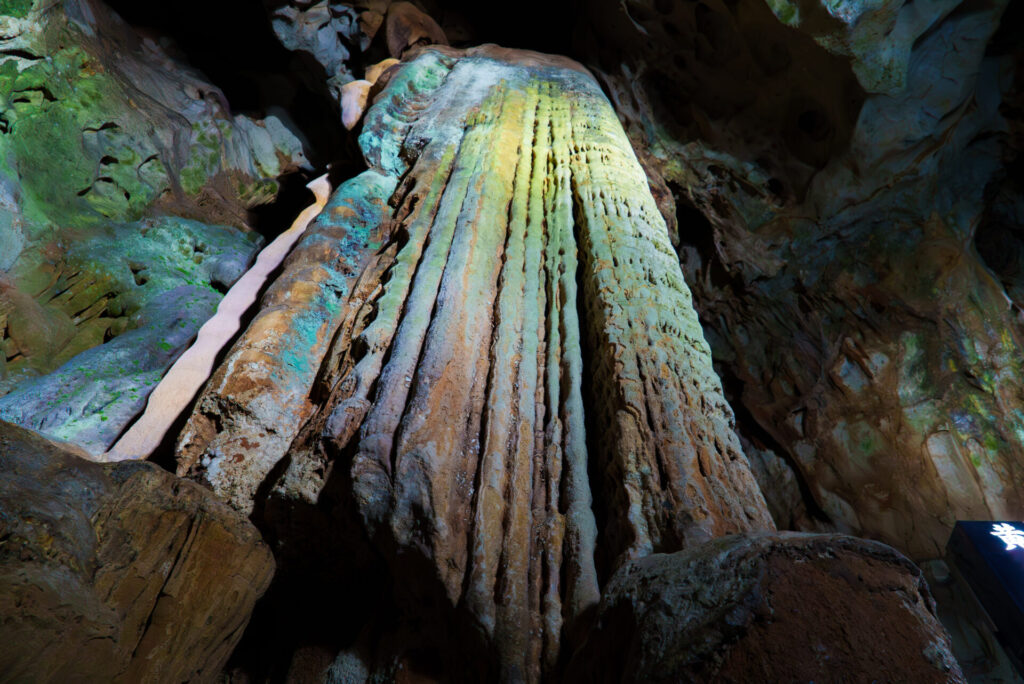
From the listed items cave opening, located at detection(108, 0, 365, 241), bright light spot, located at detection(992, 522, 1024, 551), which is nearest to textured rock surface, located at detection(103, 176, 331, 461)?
cave opening, located at detection(108, 0, 365, 241)

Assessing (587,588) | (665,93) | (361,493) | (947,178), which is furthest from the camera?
(665,93)

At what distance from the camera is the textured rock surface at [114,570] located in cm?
96

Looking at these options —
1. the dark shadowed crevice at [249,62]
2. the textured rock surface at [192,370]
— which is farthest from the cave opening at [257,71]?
the textured rock surface at [192,370]

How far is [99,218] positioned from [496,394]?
3.87m

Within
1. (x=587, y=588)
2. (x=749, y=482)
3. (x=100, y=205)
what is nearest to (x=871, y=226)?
(x=749, y=482)

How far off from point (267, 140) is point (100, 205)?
7.49 ft

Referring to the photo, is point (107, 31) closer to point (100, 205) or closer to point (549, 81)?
point (100, 205)

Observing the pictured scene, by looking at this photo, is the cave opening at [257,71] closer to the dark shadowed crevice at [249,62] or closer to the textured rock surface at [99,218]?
the dark shadowed crevice at [249,62]

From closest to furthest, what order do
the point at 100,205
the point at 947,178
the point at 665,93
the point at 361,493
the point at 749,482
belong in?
the point at 361,493 → the point at 749,482 → the point at 100,205 → the point at 947,178 → the point at 665,93

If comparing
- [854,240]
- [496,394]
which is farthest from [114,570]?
[854,240]

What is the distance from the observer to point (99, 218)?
3920 millimetres

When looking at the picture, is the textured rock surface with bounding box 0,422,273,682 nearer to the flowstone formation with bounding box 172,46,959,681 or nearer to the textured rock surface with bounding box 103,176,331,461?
the flowstone formation with bounding box 172,46,959,681

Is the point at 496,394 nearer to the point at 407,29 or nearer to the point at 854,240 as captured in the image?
the point at 407,29

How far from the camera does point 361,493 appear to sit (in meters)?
1.47
